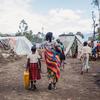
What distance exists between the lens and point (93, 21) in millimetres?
57469

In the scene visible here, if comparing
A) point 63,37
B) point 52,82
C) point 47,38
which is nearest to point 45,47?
point 47,38

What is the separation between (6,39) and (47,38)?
949 inches

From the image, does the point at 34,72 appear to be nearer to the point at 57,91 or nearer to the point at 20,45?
the point at 57,91

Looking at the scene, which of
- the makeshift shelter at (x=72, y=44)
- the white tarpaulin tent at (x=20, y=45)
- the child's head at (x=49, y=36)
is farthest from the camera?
the white tarpaulin tent at (x=20, y=45)

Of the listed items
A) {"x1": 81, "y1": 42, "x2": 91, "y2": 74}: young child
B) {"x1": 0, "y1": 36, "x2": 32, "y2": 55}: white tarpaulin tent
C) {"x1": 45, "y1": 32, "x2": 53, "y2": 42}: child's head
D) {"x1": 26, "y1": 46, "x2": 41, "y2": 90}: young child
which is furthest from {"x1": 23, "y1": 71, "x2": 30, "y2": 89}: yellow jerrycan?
{"x1": 0, "y1": 36, "x2": 32, "y2": 55}: white tarpaulin tent

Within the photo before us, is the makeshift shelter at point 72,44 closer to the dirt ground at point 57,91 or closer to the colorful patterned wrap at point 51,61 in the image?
the dirt ground at point 57,91

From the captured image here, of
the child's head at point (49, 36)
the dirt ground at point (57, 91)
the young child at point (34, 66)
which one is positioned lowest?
the dirt ground at point (57, 91)

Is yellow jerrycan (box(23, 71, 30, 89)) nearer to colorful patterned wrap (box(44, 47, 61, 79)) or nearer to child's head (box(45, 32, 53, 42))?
colorful patterned wrap (box(44, 47, 61, 79))

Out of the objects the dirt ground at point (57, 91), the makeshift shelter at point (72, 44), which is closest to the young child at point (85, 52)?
the dirt ground at point (57, 91)

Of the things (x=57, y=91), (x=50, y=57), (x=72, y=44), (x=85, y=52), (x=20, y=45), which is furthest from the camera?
(x=20, y=45)

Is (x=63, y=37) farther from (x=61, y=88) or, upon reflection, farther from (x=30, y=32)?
(x=30, y=32)

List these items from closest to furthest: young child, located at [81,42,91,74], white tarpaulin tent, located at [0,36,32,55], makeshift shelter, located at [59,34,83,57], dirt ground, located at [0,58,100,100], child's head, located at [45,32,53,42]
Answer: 1. dirt ground, located at [0,58,100,100]
2. child's head, located at [45,32,53,42]
3. young child, located at [81,42,91,74]
4. makeshift shelter, located at [59,34,83,57]
5. white tarpaulin tent, located at [0,36,32,55]

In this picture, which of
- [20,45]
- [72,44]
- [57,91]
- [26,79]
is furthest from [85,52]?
[20,45]

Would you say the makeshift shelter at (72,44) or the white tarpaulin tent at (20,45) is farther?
the white tarpaulin tent at (20,45)
